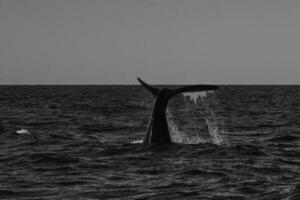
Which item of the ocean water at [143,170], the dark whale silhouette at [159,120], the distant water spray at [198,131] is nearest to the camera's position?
the ocean water at [143,170]

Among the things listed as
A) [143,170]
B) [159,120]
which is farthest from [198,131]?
[143,170]

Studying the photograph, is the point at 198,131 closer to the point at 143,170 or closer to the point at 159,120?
the point at 159,120

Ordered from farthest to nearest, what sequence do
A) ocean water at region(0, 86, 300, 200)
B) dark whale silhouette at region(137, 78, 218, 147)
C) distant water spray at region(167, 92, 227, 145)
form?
dark whale silhouette at region(137, 78, 218, 147) < distant water spray at region(167, 92, 227, 145) < ocean water at region(0, 86, 300, 200)

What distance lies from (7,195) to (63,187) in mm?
1065

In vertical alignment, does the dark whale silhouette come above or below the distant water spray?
above

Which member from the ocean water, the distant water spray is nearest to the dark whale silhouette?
the ocean water

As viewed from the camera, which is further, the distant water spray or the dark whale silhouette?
the dark whale silhouette

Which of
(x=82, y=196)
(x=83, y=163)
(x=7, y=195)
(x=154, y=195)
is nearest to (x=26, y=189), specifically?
(x=7, y=195)

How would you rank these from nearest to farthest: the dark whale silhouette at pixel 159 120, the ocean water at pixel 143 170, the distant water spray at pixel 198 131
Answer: the ocean water at pixel 143 170 < the distant water spray at pixel 198 131 < the dark whale silhouette at pixel 159 120

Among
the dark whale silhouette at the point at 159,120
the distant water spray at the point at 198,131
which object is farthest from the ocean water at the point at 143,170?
the distant water spray at the point at 198,131

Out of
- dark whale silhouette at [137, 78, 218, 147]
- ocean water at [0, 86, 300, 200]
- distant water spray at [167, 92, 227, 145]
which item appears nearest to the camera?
ocean water at [0, 86, 300, 200]

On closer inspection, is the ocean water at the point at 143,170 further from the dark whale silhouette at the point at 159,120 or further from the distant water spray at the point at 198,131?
the distant water spray at the point at 198,131

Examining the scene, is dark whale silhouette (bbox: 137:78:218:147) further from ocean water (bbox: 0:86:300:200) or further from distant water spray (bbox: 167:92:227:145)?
distant water spray (bbox: 167:92:227:145)

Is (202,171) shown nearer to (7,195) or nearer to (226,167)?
(226,167)
